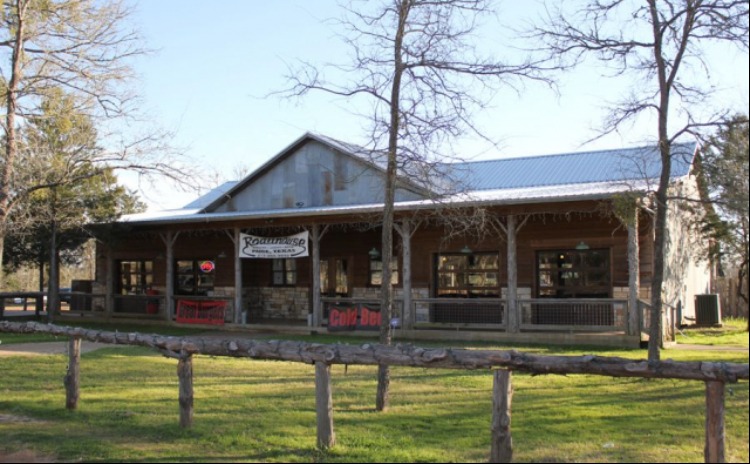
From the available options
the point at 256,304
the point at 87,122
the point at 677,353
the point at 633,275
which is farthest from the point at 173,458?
the point at 256,304

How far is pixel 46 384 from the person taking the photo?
37.4 feet

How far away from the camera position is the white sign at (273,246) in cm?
2155

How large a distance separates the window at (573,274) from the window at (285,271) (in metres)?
9.42

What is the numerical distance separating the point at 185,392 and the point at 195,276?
19707 mm

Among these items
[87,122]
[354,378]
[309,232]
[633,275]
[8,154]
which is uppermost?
[87,122]

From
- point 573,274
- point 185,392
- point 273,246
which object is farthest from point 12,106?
point 573,274

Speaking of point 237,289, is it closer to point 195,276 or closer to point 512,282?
point 195,276

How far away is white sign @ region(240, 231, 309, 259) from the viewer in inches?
848

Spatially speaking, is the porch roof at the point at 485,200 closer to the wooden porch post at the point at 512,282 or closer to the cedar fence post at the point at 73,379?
the wooden porch post at the point at 512,282

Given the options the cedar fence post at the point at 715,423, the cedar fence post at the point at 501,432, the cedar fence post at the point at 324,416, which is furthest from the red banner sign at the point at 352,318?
the cedar fence post at the point at 715,423

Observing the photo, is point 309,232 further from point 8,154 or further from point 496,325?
point 8,154

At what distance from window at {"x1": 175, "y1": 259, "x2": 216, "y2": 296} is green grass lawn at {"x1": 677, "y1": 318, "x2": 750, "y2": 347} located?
1641 centimetres

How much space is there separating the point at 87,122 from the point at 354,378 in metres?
11.8

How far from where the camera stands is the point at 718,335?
1919cm
